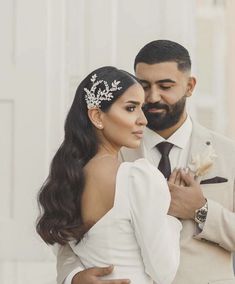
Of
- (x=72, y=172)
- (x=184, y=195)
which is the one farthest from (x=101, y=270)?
(x=184, y=195)

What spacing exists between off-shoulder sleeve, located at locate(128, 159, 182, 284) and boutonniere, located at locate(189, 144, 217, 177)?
1.36 feet

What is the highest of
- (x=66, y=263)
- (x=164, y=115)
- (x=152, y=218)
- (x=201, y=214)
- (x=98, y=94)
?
(x=98, y=94)

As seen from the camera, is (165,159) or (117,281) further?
(165,159)

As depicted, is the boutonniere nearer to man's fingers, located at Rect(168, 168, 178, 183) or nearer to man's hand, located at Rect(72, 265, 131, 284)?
man's fingers, located at Rect(168, 168, 178, 183)

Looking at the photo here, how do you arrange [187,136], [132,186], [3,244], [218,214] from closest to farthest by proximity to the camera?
[132,186] < [218,214] < [187,136] < [3,244]

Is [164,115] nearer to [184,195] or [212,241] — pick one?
[184,195]

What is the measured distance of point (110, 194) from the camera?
2.25 meters

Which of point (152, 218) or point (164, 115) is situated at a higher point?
point (164, 115)

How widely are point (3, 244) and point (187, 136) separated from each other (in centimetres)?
138

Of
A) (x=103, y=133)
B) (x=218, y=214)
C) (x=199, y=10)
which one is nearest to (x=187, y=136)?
(x=218, y=214)

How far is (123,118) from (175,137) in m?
0.51

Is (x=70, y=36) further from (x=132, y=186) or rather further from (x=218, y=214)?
(x=132, y=186)

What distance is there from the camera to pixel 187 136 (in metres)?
2.85

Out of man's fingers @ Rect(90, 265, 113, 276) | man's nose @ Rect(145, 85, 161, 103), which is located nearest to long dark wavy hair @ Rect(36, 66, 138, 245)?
man's fingers @ Rect(90, 265, 113, 276)
